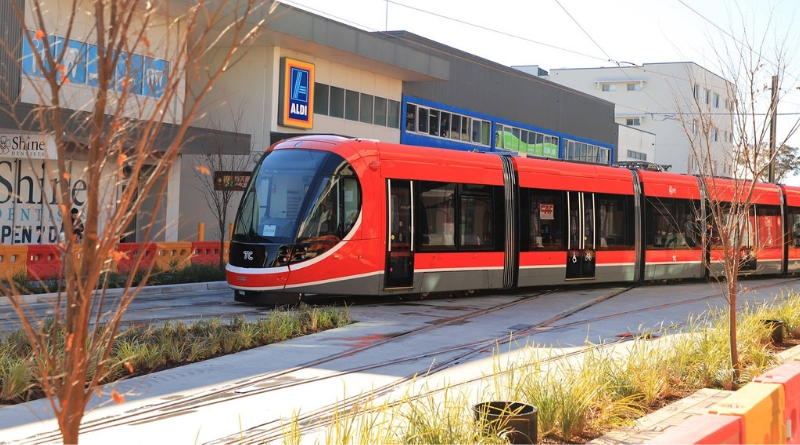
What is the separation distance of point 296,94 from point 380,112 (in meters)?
5.95

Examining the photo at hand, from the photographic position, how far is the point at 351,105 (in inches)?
1372

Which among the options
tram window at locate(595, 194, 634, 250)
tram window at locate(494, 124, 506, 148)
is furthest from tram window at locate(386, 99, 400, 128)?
tram window at locate(595, 194, 634, 250)

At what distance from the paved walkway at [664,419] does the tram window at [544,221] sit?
10.6 metres

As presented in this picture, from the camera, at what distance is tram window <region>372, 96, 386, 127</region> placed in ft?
120

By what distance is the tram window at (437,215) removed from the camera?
17141mm

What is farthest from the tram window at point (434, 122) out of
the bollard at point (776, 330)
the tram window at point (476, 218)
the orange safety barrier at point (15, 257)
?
the bollard at point (776, 330)

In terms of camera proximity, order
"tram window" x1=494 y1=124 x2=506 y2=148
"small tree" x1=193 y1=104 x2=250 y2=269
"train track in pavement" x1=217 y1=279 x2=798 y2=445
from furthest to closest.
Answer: "tram window" x1=494 y1=124 x2=506 y2=148
"small tree" x1=193 y1=104 x2=250 y2=269
"train track in pavement" x1=217 y1=279 x2=798 y2=445

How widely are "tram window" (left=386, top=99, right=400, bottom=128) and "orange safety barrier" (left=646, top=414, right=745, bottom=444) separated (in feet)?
107

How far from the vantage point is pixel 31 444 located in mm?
6574

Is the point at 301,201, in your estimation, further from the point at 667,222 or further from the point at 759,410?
the point at 667,222

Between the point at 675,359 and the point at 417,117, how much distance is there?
30.8 meters

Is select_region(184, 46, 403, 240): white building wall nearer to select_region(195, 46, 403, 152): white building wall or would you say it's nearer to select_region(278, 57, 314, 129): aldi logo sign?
select_region(195, 46, 403, 152): white building wall

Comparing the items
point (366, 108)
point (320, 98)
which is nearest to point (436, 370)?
point (320, 98)

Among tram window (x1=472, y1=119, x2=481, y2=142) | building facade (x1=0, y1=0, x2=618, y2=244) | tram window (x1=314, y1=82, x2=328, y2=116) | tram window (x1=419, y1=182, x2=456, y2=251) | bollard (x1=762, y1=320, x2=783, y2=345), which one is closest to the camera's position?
bollard (x1=762, y1=320, x2=783, y2=345)
